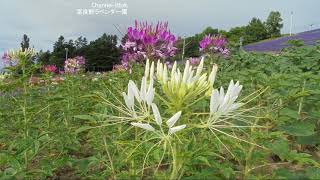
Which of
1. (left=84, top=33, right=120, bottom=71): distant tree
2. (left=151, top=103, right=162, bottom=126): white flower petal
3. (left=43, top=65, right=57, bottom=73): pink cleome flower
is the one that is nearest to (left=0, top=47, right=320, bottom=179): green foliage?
(left=151, top=103, right=162, bottom=126): white flower petal

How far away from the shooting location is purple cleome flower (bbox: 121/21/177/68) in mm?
2949

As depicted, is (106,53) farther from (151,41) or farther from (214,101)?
(214,101)

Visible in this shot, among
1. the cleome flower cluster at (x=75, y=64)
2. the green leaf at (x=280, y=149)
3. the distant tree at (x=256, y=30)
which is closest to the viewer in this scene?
the green leaf at (x=280, y=149)

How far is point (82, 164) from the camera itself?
2730 mm

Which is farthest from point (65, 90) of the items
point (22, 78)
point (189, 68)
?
point (189, 68)

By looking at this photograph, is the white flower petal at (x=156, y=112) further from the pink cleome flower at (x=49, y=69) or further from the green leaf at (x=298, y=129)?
the pink cleome flower at (x=49, y=69)

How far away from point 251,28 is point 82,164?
50519 mm

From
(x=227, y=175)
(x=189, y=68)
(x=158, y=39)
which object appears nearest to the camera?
(x=189, y=68)

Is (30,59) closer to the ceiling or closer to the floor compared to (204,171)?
closer to the ceiling

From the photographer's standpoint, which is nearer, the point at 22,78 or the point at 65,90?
the point at 22,78

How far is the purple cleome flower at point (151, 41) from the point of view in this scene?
9.68 feet

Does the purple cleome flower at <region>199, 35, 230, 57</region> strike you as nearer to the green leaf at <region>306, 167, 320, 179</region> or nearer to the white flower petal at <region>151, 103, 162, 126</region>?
the green leaf at <region>306, 167, 320, 179</region>

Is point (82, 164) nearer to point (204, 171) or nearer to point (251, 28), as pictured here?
point (204, 171)

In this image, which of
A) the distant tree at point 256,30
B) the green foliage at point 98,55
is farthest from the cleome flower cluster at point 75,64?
the distant tree at point 256,30
